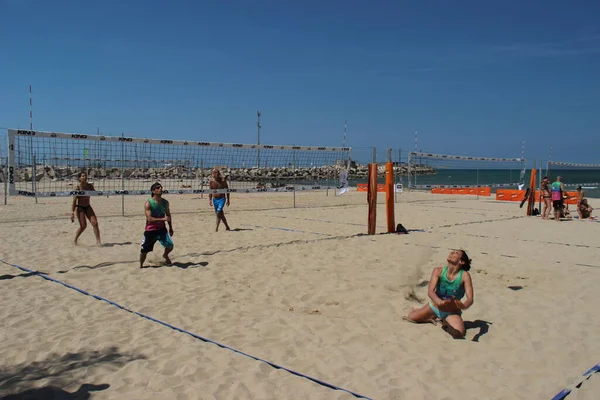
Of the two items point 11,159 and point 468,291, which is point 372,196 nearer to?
point 468,291

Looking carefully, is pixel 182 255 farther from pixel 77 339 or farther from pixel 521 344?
pixel 521 344

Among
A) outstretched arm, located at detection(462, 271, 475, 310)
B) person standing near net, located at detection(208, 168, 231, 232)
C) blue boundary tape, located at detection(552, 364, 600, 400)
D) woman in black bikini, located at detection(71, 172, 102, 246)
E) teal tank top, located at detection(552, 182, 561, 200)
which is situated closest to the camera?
blue boundary tape, located at detection(552, 364, 600, 400)

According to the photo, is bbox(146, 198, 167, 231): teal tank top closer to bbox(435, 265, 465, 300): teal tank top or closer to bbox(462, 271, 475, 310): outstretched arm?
bbox(435, 265, 465, 300): teal tank top

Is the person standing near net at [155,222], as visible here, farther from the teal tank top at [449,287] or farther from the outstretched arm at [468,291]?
the outstretched arm at [468,291]

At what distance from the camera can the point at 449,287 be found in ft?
13.1

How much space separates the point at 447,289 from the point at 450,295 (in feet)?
0.17

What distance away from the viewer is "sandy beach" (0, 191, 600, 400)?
3014 millimetres

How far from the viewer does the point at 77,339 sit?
3676 mm

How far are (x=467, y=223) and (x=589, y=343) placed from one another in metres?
7.78

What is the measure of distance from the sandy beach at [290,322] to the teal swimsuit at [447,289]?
153mm

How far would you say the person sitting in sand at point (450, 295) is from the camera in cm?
387

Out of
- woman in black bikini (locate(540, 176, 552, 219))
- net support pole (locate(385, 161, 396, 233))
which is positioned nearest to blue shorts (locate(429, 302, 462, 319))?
net support pole (locate(385, 161, 396, 233))

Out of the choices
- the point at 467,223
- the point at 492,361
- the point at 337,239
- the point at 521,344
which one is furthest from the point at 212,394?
the point at 467,223

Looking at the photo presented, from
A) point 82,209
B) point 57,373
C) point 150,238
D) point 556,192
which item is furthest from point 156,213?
point 556,192
